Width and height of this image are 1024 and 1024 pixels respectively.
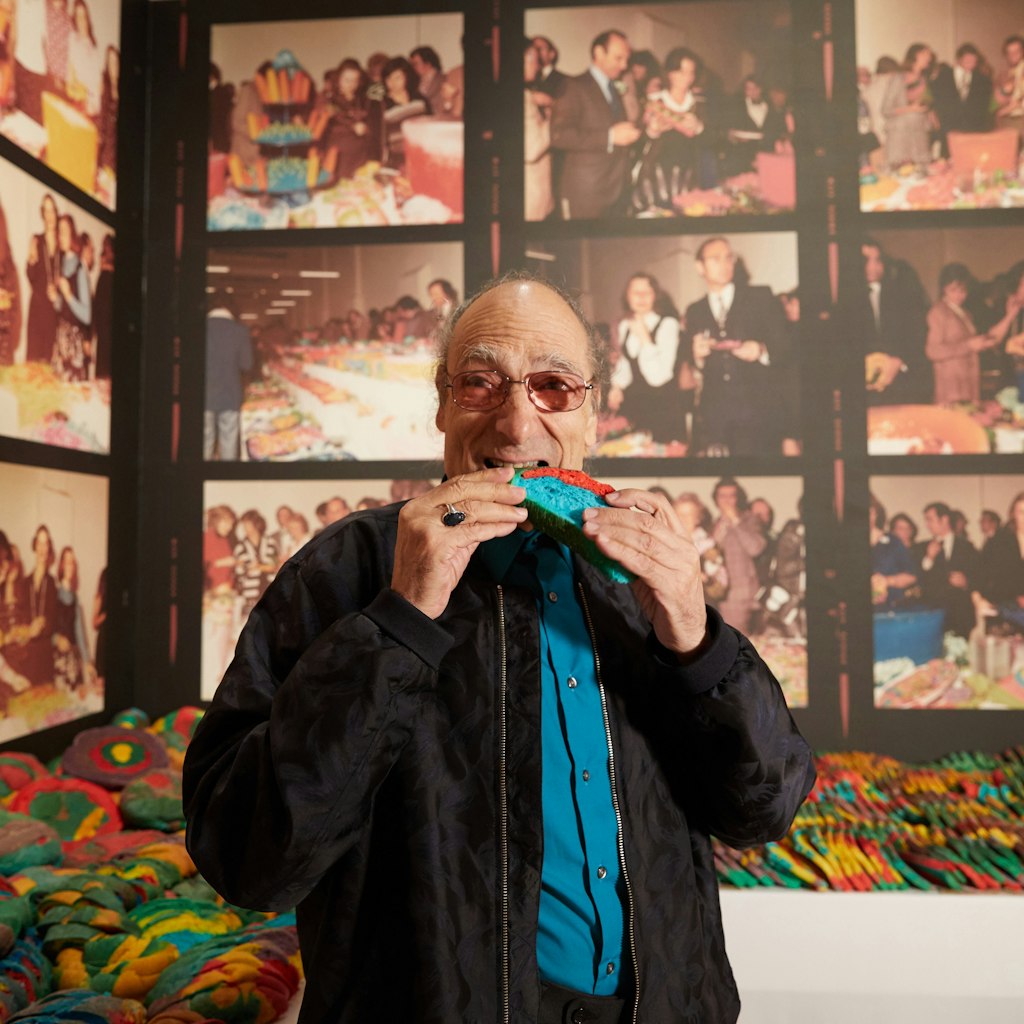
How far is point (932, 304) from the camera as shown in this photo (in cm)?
503

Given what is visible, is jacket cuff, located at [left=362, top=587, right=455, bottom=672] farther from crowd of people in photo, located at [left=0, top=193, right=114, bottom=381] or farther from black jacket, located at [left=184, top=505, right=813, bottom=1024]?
crowd of people in photo, located at [left=0, top=193, right=114, bottom=381]

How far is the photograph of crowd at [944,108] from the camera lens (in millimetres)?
5023

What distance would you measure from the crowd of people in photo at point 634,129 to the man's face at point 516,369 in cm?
355

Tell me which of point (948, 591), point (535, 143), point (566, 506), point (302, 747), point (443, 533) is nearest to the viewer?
point (302, 747)

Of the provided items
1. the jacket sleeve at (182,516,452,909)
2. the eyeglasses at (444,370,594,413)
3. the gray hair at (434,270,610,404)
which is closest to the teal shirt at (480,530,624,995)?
the jacket sleeve at (182,516,452,909)

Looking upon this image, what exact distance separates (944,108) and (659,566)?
4740 mm

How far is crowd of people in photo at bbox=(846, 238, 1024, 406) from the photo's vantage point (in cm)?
498

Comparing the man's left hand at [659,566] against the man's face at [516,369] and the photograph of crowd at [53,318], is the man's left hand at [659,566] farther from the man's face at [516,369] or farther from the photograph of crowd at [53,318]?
the photograph of crowd at [53,318]

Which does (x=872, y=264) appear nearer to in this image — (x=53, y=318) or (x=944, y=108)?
(x=944, y=108)

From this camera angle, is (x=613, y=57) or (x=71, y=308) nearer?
(x=71, y=308)

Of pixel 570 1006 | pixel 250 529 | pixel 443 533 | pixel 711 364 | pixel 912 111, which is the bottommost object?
pixel 570 1006

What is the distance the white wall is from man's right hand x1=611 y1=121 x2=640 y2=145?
1.00 meters

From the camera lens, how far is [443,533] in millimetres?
1465

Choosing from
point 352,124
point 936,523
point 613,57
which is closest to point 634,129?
point 613,57
